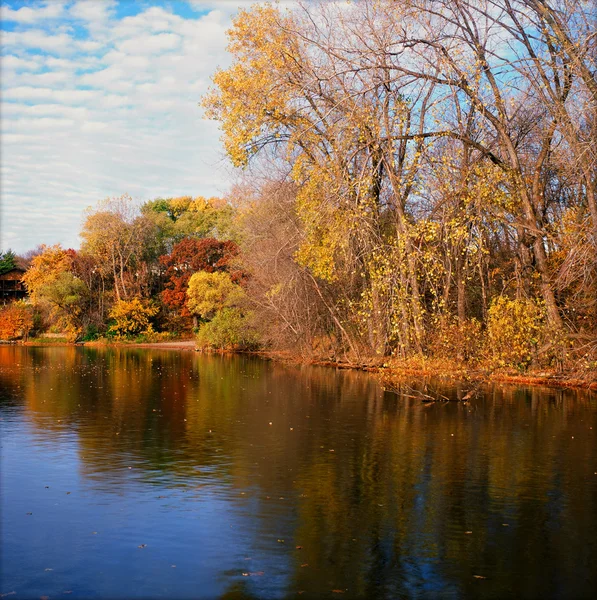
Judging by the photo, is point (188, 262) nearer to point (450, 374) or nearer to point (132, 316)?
point (132, 316)

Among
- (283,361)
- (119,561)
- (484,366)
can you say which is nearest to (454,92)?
(484,366)

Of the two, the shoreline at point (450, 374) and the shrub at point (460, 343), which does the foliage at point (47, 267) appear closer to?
the shoreline at point (450, 374)

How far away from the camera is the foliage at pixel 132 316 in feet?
158

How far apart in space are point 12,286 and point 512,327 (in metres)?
51.7

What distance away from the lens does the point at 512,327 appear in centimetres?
1791

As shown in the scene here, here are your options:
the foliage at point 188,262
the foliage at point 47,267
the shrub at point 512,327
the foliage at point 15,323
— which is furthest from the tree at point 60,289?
the shrub at point 512,327

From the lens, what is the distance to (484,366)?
18266mm

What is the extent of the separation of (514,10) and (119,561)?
16308mm

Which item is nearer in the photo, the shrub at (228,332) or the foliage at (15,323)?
the shrub at (228,332)

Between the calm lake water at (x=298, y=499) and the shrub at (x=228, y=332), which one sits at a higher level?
the shrub at (x=228, y=332)

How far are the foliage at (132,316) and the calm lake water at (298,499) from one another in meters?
29.8

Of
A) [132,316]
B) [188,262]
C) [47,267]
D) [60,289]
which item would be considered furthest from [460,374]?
[47,267]

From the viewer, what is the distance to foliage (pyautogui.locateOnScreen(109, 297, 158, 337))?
4825cm

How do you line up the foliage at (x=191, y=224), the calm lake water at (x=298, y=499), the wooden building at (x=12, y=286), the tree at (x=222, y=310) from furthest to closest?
the wooden building at (x=12, y=286)
the foliage at (x=191, y=224)
the tree at (x=222, y=310)
the calm lake water at (x=298, y=499)
